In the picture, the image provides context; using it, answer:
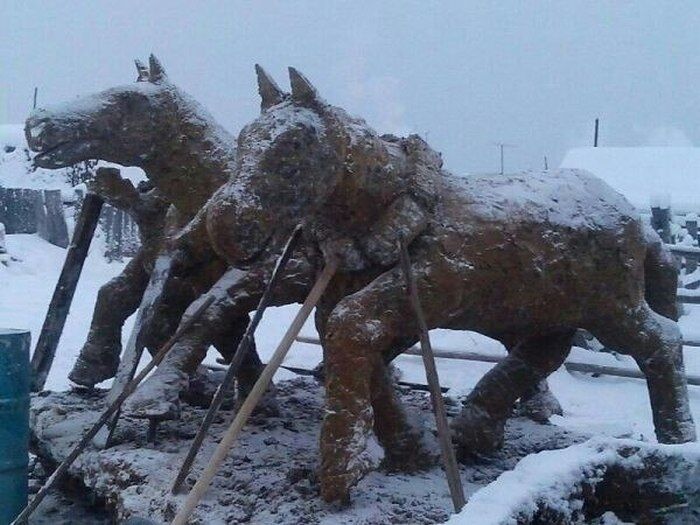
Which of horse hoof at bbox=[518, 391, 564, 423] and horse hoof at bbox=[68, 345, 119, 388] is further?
horse hoof at bbox=[68, 345, 119, 388]

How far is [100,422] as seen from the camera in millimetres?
3762

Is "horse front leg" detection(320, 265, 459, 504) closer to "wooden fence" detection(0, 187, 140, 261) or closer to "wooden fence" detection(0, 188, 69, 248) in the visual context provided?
"wooden fence" detection(0, 187, 140, 261)

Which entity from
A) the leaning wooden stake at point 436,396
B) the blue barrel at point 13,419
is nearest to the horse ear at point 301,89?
the leaning wooden stake at point 436,396

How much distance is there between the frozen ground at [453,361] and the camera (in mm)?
6883

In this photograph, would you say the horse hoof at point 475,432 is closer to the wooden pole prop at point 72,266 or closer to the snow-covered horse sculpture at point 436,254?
the snow-covered horse sculpture at point 436,254

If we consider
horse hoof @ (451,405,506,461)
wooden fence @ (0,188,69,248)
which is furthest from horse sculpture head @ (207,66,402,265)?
wooden fence @ (0,188,69,248)

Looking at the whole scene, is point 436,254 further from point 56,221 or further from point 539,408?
point 56,221

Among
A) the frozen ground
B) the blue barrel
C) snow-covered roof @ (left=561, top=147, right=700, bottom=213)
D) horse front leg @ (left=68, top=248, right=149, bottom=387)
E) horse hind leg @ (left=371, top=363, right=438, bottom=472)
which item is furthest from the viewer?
snow-covered roof @ (left=561, top=147, right=700, bottom=213)

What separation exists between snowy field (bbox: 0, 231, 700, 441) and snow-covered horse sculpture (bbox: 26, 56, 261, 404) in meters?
2.02

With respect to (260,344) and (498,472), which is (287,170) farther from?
(260,344)

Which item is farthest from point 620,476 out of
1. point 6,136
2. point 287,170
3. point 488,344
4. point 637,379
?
Result: point 6,136

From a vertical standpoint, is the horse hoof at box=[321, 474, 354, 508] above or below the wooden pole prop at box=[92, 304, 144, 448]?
below

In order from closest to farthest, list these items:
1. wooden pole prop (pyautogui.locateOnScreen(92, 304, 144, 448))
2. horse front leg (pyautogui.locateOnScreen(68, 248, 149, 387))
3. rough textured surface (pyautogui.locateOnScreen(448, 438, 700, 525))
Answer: rough textured surface (pyautogui.locateOnScreen(448, 438, 700, 525)) < wooden pole prop (pyautogui.locateOnScreen(92, 304, 144, 448)) < horse front leg (pyautogui.locateOnScreen(68, 248, 149, 387))

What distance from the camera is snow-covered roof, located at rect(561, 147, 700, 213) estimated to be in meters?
15.0
